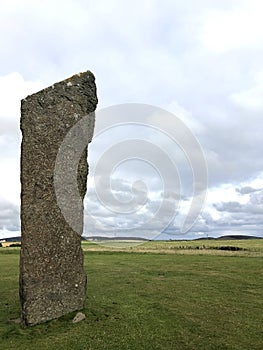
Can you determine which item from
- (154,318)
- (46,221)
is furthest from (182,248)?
(46,221)

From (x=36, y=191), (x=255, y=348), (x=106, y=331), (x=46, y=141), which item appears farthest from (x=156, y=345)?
(x=46, y=141)

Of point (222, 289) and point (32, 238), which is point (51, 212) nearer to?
point (32, 238)

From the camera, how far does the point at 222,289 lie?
15703mm

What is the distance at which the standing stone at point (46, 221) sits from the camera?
35.4 feet

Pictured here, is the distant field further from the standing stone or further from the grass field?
the standing stone

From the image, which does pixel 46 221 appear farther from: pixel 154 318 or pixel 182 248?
pixel 182 248

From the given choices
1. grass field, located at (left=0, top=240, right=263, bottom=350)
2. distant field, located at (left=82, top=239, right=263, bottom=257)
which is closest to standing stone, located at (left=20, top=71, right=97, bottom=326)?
grass field, located at (left=0, top=240, right=263, bottom=350)

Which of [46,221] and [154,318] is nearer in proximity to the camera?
[46,221]

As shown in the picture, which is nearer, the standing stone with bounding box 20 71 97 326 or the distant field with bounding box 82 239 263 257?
the standing stone with bounding box 20 71 97 326

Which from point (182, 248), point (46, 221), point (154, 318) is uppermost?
point (46, 221)

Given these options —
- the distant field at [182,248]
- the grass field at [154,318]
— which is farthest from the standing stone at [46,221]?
the distant field at [182,248]

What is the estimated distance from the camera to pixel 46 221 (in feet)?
36.3

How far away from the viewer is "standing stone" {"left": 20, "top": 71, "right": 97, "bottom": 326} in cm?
1080

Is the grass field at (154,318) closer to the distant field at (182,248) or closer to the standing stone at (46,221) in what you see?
the standing stone at (46,221)
